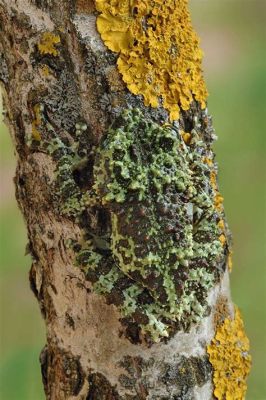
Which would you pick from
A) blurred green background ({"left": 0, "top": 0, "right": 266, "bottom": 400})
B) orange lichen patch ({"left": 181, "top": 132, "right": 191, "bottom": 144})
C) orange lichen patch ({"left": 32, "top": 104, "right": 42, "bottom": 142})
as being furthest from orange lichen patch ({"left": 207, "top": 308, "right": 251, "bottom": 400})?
blurred green background ({"left": 0, "top": 0, "right": 266, "bottom": 400})

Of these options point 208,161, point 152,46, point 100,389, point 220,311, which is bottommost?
point 100,389

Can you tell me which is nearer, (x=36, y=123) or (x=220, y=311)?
(x=36, y=123)

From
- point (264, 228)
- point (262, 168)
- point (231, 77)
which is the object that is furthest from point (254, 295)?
point (231, 77)

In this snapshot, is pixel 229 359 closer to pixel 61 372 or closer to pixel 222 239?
pixel 222 239

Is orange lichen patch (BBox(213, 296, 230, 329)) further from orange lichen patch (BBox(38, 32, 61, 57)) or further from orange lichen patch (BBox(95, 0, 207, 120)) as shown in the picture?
orange lichen patch (BBox(38, 32, 61, 57))

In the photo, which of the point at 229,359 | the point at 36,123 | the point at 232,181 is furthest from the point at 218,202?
the point at 232,181

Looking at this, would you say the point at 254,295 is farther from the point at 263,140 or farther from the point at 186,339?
the point at 186,339
